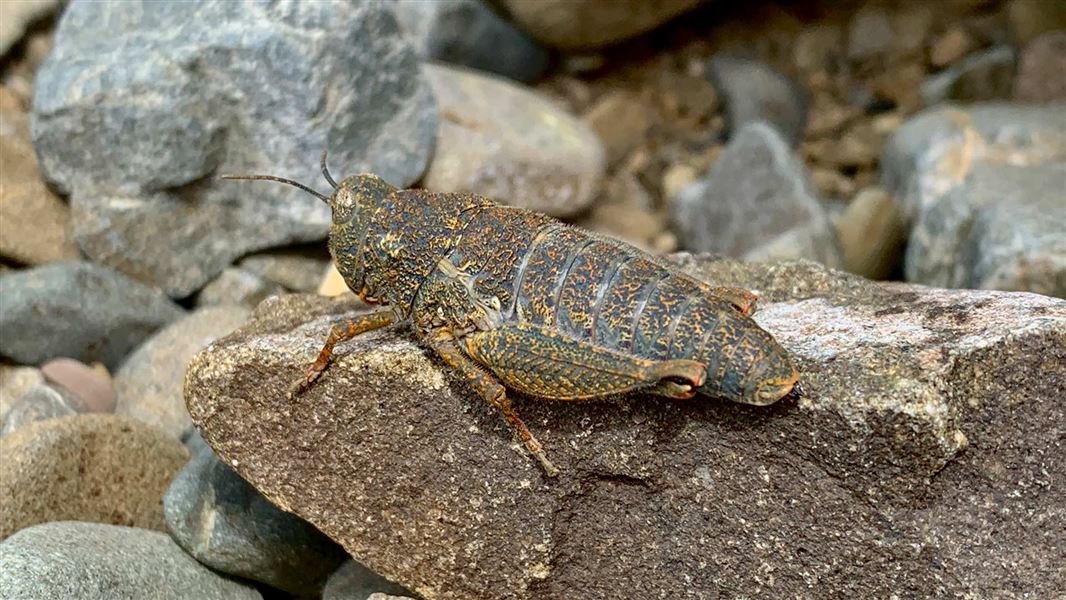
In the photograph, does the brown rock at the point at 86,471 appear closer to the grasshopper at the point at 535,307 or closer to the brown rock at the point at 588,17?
the grasshopper at the point at 535,307

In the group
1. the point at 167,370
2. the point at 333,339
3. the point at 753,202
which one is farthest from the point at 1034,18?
the point at 167,370

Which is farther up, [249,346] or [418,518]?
[249,346]

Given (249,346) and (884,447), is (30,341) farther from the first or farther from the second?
(884,447)

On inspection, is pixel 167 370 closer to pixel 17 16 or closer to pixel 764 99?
pixel 17 16

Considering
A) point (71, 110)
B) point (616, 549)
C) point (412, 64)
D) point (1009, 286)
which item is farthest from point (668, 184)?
point (616, 549)

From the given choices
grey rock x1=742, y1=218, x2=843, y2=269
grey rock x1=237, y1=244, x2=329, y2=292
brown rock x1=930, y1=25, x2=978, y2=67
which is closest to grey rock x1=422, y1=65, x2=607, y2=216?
grey rock x1=237, y1=244, x2=329, y2=292

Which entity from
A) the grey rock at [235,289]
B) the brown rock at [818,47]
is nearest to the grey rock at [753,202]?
the brown rock at [818,47]

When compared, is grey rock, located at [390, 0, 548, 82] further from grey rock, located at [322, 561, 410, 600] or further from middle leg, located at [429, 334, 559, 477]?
middle leg, located at [429, 334, 559, 477]
